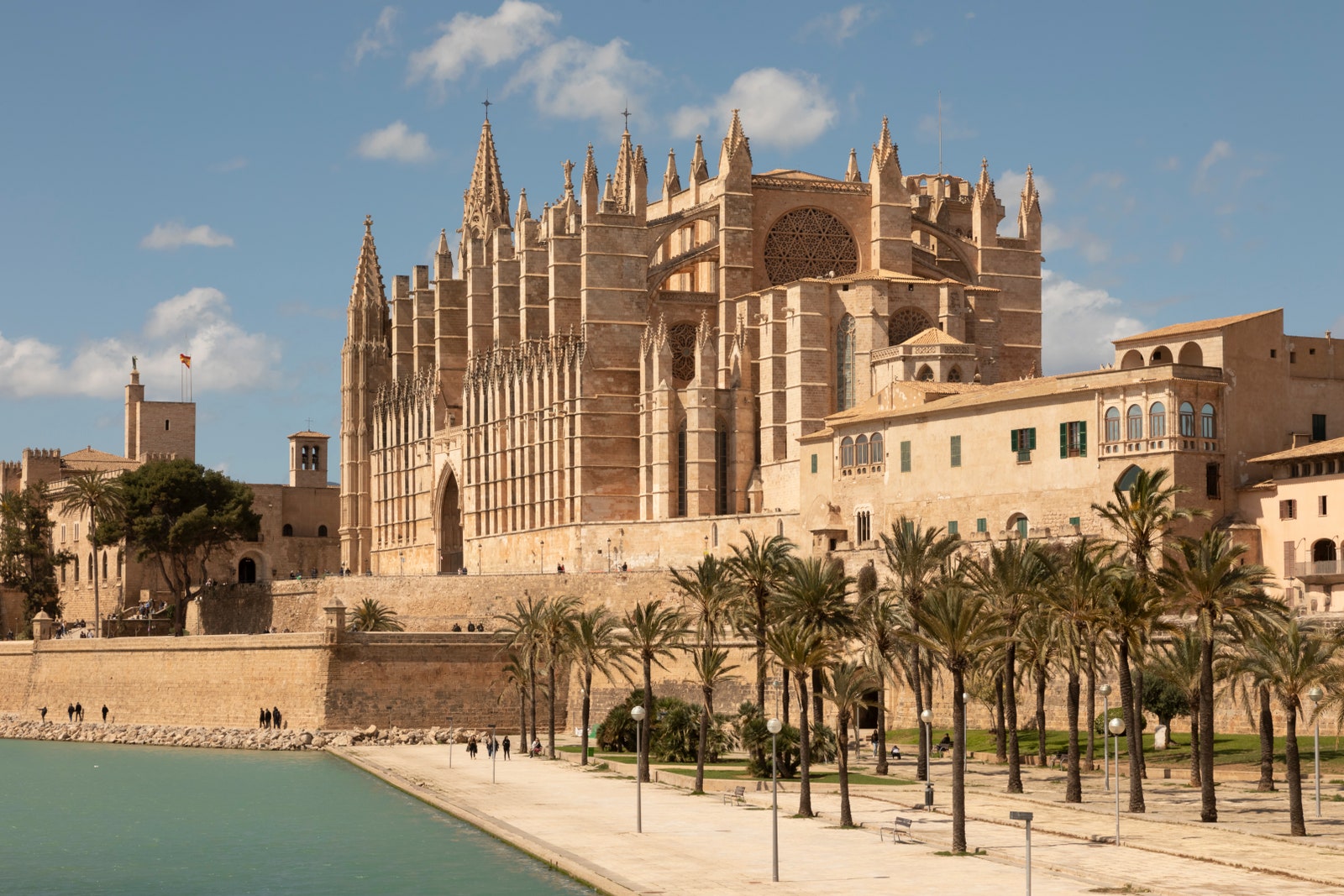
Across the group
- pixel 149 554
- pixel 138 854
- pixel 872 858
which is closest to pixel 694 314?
pixel 149 554

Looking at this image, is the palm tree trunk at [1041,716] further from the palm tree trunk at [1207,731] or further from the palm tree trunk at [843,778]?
the palm tree trunk at [843,778]

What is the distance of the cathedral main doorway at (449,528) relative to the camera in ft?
265

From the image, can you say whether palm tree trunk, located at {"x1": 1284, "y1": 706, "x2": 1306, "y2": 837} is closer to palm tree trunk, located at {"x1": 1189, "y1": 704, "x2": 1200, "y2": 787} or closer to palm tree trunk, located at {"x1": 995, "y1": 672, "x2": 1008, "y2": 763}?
palm tree trunk, located at {"x1": 1189, "y1": 704, "x2": 1200, "y2": 787}

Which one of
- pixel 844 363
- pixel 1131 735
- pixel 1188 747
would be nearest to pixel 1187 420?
pixel 1188 747

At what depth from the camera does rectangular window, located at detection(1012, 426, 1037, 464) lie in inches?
1909

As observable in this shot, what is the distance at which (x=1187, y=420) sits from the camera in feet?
149

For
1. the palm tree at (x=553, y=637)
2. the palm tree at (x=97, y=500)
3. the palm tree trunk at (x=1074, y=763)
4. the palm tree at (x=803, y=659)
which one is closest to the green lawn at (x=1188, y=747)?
the palm tree trunk at (x=1074, y=763)

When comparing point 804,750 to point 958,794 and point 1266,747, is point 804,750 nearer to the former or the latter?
point 958,794

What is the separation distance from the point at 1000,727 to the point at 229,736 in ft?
82.8

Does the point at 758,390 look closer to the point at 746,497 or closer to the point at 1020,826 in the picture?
the point at 746,497

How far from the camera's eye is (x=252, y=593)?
74625 millimetres

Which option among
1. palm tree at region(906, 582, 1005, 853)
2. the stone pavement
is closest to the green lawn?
the stone pavement

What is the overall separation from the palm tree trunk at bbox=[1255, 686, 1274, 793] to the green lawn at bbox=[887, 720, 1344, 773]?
1.64 meters

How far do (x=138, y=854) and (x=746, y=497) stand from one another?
28802mm
